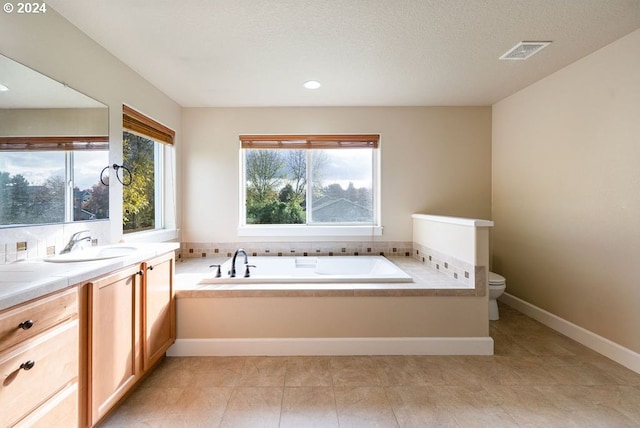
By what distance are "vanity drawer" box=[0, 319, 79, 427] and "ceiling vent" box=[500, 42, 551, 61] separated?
3164 millimetres

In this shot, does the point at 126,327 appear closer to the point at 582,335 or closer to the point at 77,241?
the point at 77,241

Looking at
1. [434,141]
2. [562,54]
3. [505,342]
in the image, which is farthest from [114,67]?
[505,342]

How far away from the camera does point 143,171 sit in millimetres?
2844

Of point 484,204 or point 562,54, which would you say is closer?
point 562,54

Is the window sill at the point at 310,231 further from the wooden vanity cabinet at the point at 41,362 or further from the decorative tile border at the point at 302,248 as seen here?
the wooden vanity cabinet at the point at 41,362

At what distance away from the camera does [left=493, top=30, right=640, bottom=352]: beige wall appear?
6.67 ft

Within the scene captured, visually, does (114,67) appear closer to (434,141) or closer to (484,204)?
(434,141)

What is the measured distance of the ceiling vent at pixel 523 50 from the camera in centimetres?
209

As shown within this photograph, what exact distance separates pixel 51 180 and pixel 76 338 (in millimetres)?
1017

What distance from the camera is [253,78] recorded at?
2602 mm

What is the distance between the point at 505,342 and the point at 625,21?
241cm

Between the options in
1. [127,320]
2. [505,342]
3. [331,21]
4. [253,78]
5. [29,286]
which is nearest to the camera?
[29,286]

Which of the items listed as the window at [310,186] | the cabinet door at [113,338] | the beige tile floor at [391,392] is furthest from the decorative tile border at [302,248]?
the cabinet door at [113,338]

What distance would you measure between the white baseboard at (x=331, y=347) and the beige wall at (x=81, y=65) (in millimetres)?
1096
